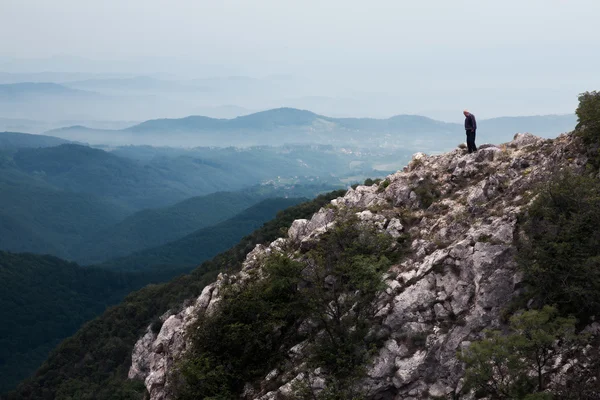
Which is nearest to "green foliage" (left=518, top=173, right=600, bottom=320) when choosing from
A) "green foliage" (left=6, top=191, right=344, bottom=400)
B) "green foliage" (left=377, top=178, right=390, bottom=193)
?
"green foliage" (left=377, top=178, right=390, bottom=193)

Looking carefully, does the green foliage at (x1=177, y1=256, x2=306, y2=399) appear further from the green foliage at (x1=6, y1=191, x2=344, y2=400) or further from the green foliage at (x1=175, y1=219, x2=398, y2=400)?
the green foliage at (x1=6, y1=191, x2=344, y2=400)

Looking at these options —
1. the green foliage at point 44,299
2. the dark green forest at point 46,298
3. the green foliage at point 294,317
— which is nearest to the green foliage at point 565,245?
the green foliage at point 294,317

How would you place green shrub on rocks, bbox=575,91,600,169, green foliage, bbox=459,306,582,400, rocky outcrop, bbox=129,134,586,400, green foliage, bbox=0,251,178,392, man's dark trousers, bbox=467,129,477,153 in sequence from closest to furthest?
green foliage, bbox=459,306,582,400 < rocky outcrop, bbox=129,134,586,400 < green shrub on rocks, bbox=575,91,600,169 < man's dark trousers, bbox=467,129,477,153 < green foliage, bbox=0,251,178,392

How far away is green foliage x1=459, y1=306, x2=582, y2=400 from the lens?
1421cm

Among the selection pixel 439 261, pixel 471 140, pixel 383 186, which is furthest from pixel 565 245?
pixel 383 186

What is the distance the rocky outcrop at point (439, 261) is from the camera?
18969 mm

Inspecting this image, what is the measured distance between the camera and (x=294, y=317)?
78.8 ft

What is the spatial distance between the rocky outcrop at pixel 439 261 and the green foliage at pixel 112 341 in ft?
101

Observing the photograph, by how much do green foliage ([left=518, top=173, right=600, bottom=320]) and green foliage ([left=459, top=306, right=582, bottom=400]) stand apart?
1.72 meters

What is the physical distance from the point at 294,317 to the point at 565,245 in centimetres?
1204

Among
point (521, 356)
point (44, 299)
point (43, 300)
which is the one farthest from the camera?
point (44, 299)

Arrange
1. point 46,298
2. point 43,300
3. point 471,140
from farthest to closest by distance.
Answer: point 46,298 < point 43,300 < point 471,140

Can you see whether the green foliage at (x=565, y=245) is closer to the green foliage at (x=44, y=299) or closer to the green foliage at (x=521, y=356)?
the green foliage at (x=521, y=356)

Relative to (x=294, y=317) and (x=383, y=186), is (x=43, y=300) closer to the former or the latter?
(x=383, y=186)
